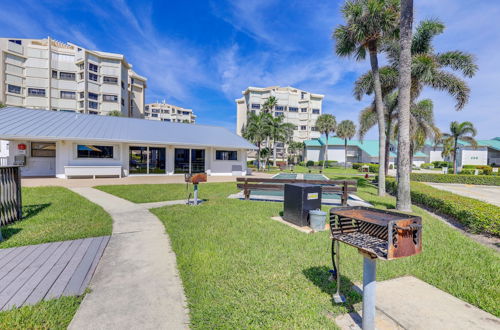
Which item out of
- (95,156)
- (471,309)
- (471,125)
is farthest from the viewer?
(471,125)

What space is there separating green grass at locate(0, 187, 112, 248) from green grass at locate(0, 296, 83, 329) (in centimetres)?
272

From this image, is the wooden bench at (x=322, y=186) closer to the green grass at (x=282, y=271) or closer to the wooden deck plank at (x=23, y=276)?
the green grass at (x=282, y=271)

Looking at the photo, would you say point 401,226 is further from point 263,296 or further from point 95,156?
point 95,156

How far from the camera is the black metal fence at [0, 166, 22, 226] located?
568 cm

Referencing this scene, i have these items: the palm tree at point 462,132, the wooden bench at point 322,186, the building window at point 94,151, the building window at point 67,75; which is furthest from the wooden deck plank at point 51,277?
the building window at point 67,75

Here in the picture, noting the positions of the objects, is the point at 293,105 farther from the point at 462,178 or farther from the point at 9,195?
the point at 9,195

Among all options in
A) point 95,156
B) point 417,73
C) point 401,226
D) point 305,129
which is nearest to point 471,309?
point 401,226

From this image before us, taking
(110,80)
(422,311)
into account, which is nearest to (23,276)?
(422,311)

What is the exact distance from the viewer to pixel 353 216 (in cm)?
254

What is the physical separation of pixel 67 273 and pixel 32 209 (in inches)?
228

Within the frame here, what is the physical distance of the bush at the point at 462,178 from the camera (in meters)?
21.5

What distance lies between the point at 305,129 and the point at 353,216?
77413 mm

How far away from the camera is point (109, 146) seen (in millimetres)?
17719

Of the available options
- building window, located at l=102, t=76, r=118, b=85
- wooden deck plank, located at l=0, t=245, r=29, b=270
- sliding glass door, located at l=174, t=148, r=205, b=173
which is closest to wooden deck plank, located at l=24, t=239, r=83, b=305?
wooden deck plank, located at l=0, t=245, r=29, b=270
